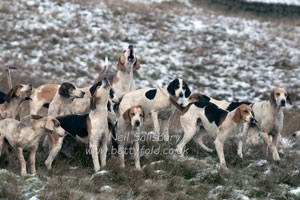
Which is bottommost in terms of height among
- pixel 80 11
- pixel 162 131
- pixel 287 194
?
pixel 287 194

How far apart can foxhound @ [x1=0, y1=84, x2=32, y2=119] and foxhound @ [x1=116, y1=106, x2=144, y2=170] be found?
1611mm

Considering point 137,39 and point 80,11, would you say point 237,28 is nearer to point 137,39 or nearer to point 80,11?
point 137,39

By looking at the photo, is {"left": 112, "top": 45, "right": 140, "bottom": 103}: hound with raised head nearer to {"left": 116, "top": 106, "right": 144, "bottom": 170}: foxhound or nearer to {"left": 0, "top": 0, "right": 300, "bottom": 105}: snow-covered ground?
{"left": 116, "top": 106, "right": 144, "bottom": 170}: foxhound

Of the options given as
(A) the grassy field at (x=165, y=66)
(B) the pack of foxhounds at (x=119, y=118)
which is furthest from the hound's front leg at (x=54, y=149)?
(A) the grassy field at (x=165, y=66)

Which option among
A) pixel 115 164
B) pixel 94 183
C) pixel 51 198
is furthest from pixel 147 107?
pixel 51 198

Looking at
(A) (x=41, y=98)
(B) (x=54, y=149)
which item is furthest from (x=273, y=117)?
(A) (x=41, y=98)

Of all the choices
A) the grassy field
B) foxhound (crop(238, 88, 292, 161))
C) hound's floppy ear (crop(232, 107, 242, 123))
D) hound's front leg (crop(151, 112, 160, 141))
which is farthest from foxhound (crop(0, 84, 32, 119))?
foxhound (crop(238, 88, 292, 161))

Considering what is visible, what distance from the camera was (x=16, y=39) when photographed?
1738 cm

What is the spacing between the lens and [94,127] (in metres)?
6.88

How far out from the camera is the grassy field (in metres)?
6.72

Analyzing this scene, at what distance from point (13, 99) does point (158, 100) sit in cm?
245

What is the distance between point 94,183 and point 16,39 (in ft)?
39.4

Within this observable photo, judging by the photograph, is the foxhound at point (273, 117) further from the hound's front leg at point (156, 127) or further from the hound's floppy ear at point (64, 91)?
the hound's floppy ear at point (64, 91)

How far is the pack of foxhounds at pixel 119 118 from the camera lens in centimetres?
669
